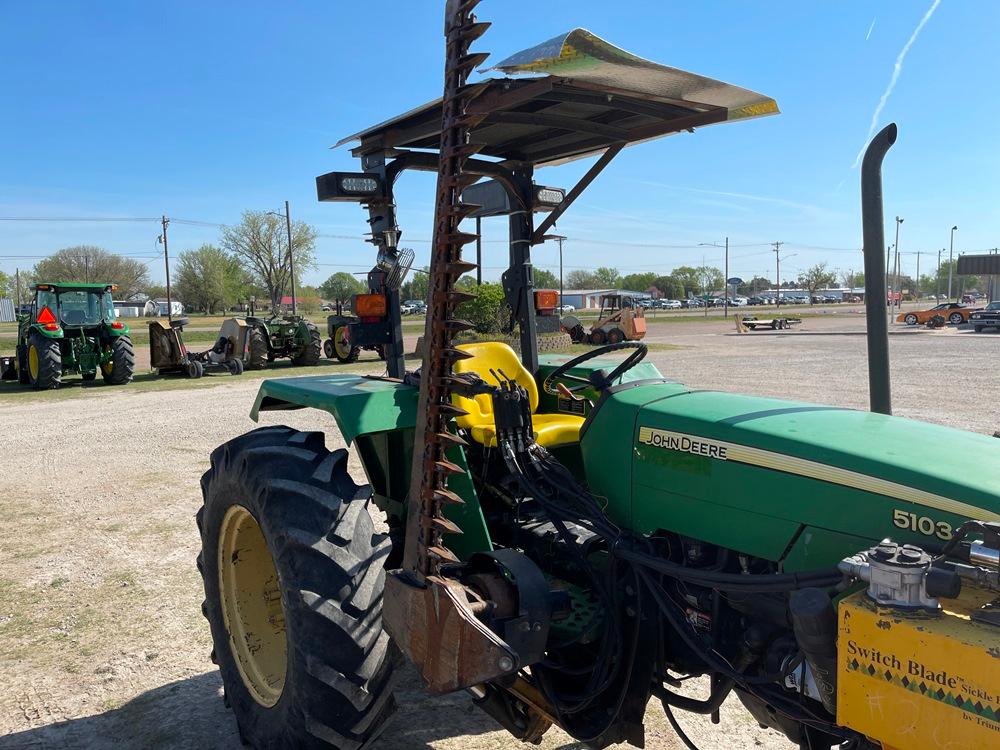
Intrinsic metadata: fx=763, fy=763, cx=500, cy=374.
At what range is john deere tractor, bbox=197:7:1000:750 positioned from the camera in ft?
5.31

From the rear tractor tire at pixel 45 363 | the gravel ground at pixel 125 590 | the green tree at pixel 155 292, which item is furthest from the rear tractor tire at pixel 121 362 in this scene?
the green tree at pixel 155 292

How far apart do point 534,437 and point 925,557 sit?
1.51 m

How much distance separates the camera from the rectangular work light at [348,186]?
9.86 feet

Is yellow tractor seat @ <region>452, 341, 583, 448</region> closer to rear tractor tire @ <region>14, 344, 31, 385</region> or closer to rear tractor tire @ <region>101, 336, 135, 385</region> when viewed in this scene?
rear tractor tire @ <region>101, 336, 135, 385</region>

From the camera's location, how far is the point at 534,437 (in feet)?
9.45

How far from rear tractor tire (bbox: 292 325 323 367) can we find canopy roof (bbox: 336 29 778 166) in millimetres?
15103

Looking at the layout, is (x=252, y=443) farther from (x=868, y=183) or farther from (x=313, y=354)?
(x=313, y=354)

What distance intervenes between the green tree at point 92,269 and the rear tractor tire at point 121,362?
167 ft

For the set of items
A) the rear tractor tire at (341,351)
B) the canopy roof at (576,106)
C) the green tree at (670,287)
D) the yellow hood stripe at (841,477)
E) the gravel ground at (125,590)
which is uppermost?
the green tree at (670,287)

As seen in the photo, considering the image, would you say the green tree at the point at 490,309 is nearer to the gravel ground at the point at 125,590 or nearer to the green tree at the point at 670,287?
the gravel ground at the point at 125,590

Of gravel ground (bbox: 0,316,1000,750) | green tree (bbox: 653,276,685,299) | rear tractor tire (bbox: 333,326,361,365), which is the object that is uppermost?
green tree (bbox: 653,276,685,299)

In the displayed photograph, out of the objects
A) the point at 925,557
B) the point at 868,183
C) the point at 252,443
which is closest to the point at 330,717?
the point at 252,443

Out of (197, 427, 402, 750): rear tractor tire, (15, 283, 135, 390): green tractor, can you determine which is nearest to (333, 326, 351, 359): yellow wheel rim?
(15, 283, 135, 390): green tractor

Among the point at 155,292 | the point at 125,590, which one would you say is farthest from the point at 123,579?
the point at 155,292
